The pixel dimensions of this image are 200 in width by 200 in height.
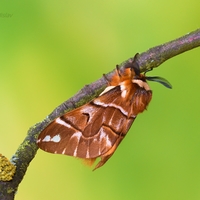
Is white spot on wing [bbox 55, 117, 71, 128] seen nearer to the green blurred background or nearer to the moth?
the moth

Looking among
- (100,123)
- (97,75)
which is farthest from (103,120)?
(97,75)

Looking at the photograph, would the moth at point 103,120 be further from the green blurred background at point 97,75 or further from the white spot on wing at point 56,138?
the green blurred background at point 97,75

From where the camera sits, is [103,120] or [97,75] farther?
[97,75]

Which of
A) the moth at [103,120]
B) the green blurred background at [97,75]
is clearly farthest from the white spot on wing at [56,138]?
the green blurred background at [97,75]

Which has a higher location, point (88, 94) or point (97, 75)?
point (97, 75)

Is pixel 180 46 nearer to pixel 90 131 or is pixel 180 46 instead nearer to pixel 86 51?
pixel 90 131

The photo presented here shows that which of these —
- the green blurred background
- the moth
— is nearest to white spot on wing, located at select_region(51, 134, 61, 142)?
the moth

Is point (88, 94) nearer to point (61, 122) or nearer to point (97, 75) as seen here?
point (61, 122)
